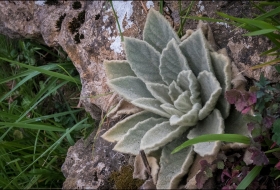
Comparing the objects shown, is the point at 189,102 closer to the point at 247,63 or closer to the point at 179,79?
the point at 179,79

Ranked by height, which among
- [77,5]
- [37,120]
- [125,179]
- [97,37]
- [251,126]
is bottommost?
[125,179]

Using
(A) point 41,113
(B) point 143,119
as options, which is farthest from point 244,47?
(A) point 41,113

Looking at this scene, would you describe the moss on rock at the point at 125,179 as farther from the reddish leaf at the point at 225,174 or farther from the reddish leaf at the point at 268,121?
the reddish leaf at the point at 268,121

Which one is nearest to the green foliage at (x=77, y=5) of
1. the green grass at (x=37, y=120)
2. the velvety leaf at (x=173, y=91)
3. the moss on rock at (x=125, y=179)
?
the green grass at (x=37, y=120)

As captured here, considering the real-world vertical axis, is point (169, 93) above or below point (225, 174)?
above

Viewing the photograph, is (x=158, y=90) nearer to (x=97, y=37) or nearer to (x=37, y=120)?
(x=97, y=37)

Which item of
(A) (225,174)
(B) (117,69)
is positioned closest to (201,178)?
(A) (225,174)
